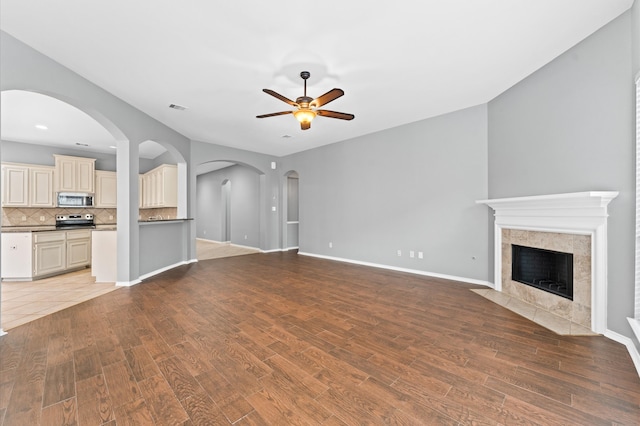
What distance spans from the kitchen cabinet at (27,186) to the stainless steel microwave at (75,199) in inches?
5.4

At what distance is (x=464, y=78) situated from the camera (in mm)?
3320

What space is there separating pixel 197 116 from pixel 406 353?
4797mm

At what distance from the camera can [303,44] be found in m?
2.60

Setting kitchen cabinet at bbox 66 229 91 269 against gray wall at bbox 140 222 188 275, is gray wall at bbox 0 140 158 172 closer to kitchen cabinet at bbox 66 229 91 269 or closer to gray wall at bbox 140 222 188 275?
kitchen cabinet at bbox 66 229 91 269

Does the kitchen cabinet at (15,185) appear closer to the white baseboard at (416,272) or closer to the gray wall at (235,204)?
the gray wall at (235,204)

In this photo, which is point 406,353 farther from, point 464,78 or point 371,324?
point 464,78

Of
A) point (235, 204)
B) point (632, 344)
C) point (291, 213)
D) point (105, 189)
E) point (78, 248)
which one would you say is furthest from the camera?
point (235, 204)

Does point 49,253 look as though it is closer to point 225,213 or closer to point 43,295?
point 43,295

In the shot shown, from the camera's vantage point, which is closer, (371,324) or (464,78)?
(371,324)

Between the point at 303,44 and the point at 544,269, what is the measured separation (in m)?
3.92

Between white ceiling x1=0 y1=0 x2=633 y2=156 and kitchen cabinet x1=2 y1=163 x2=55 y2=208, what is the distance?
11.0ft

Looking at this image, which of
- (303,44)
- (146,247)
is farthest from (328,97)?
(146,247)

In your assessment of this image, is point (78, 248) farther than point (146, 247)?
Yes

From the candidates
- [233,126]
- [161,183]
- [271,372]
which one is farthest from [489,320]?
[161,183]
